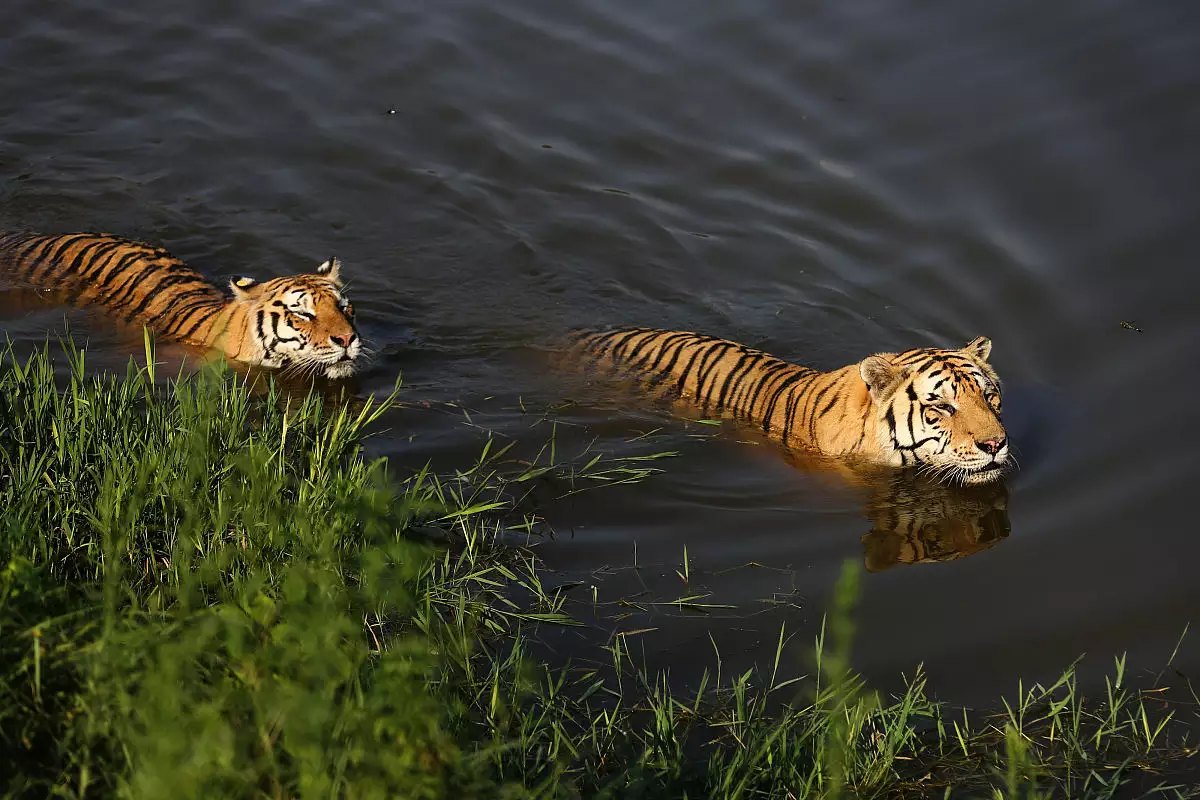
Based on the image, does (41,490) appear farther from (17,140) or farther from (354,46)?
(354,46)

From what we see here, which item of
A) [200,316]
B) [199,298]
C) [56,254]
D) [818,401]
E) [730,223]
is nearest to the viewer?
[818,401]

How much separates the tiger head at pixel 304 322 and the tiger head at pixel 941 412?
2494mm

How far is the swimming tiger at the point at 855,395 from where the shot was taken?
18.3 feet

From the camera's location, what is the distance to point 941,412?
18.4 feet

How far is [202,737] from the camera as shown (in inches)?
95.5

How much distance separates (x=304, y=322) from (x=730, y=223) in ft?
9.43

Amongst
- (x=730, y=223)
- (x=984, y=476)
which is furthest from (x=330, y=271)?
(x=984, y=476)

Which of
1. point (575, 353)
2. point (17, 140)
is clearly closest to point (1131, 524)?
point (575, 353)

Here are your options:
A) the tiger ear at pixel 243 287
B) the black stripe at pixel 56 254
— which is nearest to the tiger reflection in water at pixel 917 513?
the tiger ear at pixel 243 287

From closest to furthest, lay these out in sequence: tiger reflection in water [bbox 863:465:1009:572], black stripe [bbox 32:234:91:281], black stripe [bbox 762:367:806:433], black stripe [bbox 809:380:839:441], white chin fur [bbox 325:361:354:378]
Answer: tiger reflection in water [bbox 863:465:1009:572], black stripe [bbox 809:380:839:441], black stripe [bbox 762:367:806:433], white chin fur [bbox 325:361:354:378], black stripe [bbox 32:234:91:281]

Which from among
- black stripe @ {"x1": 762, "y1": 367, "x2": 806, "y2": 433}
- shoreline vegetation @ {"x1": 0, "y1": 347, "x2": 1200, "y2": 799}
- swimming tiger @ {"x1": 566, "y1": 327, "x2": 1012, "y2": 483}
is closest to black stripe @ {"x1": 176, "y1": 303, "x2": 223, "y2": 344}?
swimming tiger @ {"x1": 566, "y1": 327, "x2": 1012, "y2": 483}

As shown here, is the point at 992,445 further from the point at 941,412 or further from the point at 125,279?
the point at 125,279

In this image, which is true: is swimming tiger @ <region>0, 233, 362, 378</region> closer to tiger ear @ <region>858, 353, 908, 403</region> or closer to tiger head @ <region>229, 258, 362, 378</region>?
tiger head @ <region>229, 258, 362, 378</region>

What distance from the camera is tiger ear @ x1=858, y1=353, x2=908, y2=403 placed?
5688 millimetres
